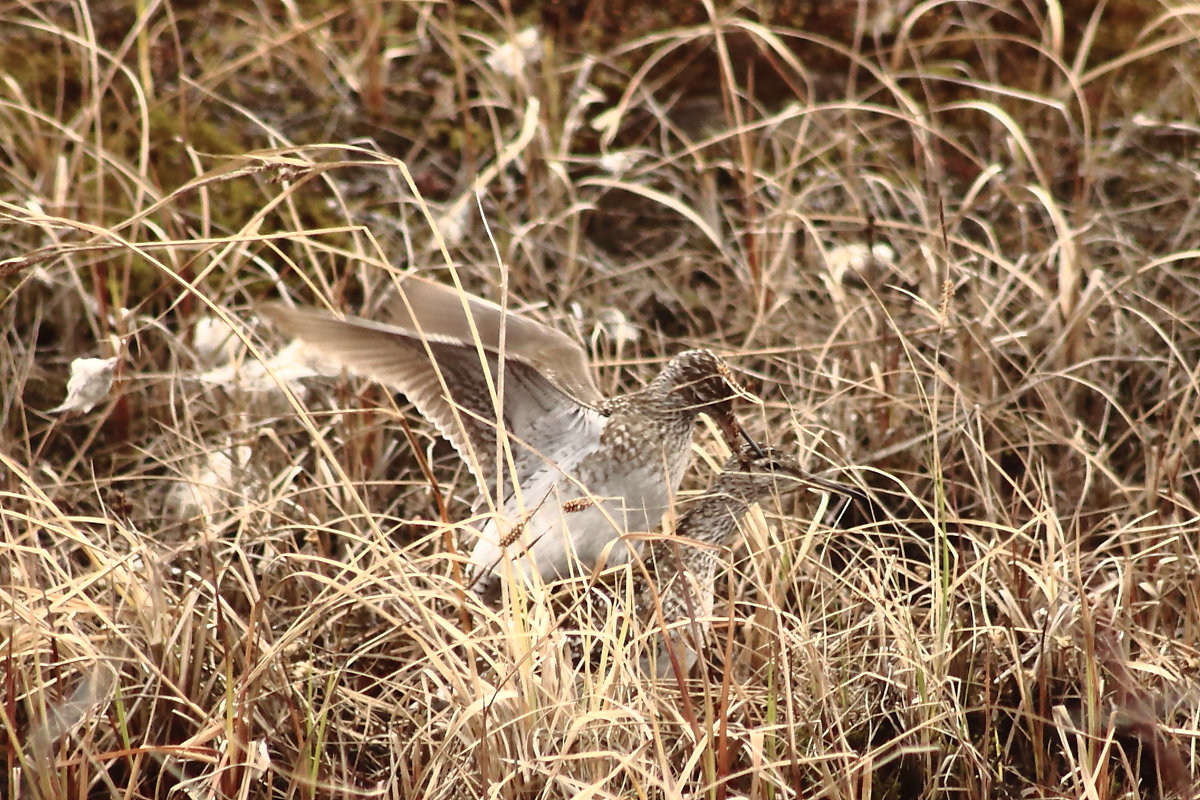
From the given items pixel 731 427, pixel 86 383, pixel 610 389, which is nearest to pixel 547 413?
pixel 731 427

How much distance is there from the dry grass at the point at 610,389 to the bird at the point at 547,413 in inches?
8.5

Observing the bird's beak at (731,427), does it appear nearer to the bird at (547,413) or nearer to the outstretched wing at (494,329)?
the bird at (547,413)

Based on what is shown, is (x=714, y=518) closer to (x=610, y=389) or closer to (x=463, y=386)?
(x=463, y=386)

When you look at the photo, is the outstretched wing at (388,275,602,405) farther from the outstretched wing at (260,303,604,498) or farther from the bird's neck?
the bird's neck

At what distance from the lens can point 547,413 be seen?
11.0 ft

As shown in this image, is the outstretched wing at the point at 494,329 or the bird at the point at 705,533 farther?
the outstretched wing at the point at 494,329

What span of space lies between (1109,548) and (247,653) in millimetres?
2177

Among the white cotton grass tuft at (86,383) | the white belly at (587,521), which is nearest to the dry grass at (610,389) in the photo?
the white cotton grass tuft at (86,383)

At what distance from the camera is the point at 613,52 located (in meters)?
5.28

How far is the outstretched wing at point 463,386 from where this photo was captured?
3.07 metres

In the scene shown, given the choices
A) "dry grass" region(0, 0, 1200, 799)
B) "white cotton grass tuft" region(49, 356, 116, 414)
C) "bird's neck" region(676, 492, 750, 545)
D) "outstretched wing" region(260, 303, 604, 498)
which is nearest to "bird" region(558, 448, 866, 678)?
"bird's neck" region(676, 492, 750, 545)

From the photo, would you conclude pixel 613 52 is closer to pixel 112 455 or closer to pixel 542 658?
pixel 112 455

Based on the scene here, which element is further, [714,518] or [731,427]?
[731,427]

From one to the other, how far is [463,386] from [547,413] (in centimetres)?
22
